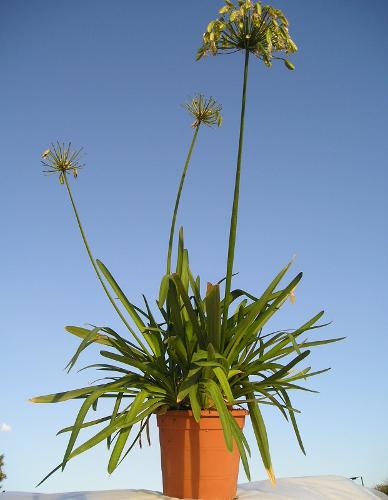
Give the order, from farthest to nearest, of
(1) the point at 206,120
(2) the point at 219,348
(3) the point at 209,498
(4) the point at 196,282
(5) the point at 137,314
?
(1) the point at 206,120
(4) the point at 196,282
(5) the point at 137,314
(2) the point at 219,348
(3) the point at 209,498

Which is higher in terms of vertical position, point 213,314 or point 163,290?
point 163,290

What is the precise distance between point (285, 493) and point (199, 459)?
1.45ft

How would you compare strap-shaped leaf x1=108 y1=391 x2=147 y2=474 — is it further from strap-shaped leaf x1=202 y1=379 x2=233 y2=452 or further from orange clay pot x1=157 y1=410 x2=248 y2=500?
strap-shaped leaf x1=202 y1=379 x2=233 y2=452

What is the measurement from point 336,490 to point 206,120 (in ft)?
6.66

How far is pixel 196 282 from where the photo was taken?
265 cm

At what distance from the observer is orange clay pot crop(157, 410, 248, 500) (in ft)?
6.79

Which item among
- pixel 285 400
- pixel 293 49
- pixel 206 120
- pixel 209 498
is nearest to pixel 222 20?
pixel 293 49

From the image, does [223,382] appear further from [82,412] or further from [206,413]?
[82,412]

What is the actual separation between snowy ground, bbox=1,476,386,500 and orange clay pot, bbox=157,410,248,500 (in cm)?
12

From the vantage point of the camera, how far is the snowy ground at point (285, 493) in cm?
214

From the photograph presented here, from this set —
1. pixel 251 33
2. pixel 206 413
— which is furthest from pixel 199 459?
pixel 251 33

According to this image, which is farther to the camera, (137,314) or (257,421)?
(137,314)

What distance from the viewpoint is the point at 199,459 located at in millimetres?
2068

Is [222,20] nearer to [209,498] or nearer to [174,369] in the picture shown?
[174,369]
